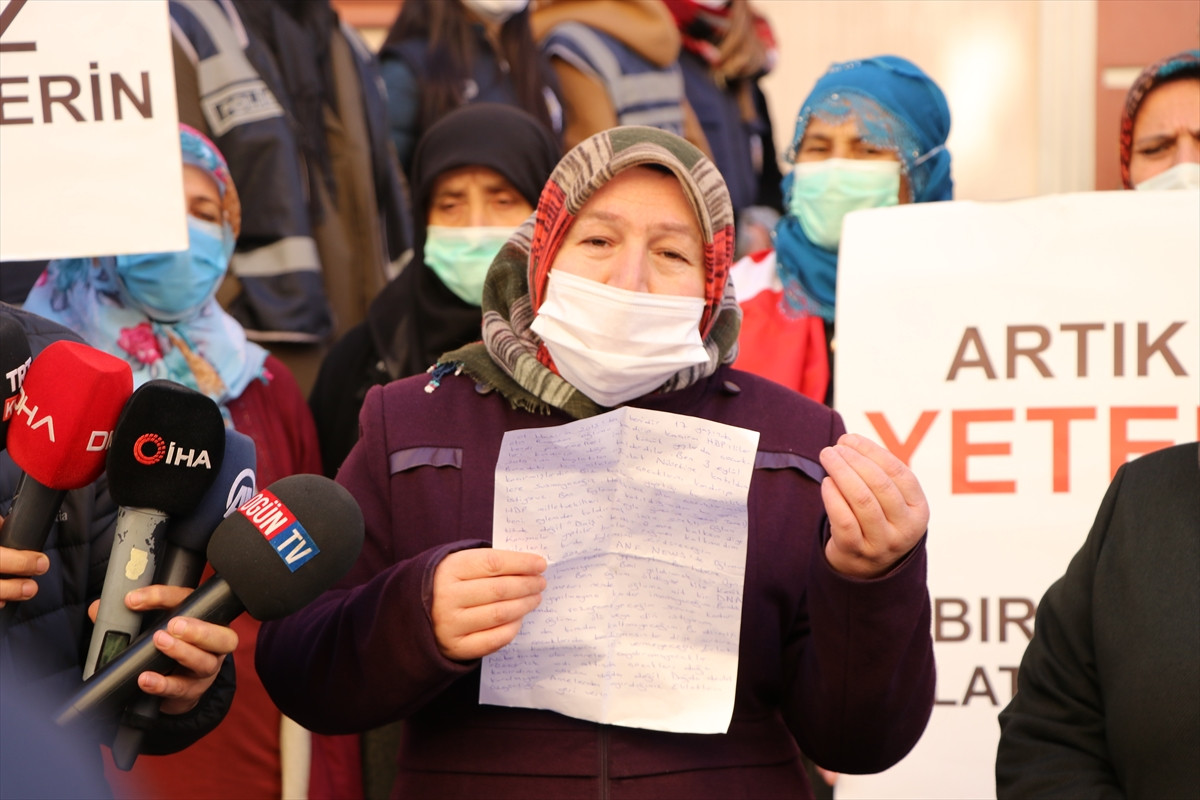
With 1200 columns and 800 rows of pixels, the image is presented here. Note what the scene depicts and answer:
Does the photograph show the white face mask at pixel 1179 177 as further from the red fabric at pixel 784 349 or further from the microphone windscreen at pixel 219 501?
the microphone windscreen at pixel 219 501

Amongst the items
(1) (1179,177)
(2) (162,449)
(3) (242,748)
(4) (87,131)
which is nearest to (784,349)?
(1) (1179,177)

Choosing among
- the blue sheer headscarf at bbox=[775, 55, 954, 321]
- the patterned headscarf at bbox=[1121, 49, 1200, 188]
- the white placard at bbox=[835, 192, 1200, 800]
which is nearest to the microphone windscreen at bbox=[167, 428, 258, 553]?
the white placard at bbox=[835, 192, 1200, 800]

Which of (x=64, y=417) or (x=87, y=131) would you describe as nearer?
(x=64, y=417)

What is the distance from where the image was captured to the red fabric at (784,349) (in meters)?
3.41

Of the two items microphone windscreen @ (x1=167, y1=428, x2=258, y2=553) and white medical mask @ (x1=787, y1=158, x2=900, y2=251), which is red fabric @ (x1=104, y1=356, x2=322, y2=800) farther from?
white medical mask @ (x1=787, y1=158, x2=900, y2=251)

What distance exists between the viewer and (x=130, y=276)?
11.5 ft

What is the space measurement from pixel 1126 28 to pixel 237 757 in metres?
3.38

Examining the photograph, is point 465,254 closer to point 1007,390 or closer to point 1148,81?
point 1007,390

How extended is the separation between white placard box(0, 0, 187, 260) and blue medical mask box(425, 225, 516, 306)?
1265 millimetres

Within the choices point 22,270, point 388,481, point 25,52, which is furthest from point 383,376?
point 388,481

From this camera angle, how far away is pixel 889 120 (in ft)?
12.3

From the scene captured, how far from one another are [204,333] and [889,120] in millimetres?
Result: 1927

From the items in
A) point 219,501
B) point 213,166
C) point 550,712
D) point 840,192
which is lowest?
point 550,712

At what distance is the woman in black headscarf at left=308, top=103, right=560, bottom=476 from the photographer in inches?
149
